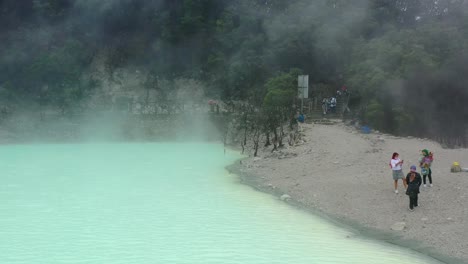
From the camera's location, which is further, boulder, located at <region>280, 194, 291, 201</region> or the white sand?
boulder, located at <region>280, 194, 291, 201</region>

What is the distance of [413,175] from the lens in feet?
34.7

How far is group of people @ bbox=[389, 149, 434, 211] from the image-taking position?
10.6 meters

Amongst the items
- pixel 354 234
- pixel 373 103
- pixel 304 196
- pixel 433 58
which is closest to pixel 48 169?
pixel 304 196

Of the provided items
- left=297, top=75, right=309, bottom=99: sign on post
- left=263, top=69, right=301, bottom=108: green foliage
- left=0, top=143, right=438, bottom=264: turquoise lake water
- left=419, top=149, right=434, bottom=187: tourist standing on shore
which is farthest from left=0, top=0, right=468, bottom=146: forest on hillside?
left=419, top=149, right=434, bottom=187: tourist standing on shore

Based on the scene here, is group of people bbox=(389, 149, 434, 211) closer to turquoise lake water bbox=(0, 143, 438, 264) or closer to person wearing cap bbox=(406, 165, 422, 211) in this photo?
person wearing cap bbox=(406, 165, 422, 211)

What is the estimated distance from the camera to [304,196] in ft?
45.2

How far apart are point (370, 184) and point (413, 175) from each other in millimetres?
2965

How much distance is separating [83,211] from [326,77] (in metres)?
29.1

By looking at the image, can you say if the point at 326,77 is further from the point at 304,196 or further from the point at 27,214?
the point at 27,214

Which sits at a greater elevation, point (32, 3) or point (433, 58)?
point (32, 3)

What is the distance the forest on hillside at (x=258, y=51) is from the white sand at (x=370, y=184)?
15.6 feet

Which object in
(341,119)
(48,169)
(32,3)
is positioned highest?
(32,3)

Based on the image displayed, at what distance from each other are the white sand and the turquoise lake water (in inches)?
30.3

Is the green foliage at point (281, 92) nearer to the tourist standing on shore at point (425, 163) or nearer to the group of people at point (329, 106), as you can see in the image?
the group of people at point (329, 106)
